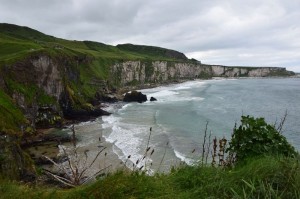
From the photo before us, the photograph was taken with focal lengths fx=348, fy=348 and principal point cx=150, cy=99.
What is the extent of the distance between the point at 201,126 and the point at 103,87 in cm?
5173

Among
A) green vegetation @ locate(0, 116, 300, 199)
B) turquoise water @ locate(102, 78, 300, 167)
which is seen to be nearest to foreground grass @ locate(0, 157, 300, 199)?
green vegetation @ locate(0, 116, 300, 199)

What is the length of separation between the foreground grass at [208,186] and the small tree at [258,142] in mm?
1222

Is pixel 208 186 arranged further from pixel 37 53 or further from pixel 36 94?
pixel 37 53

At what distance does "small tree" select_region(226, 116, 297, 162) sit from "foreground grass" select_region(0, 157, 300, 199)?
4.01 ft

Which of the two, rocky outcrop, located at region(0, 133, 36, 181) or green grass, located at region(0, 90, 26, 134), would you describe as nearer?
rocky outcrop, located at region(0, 133, 36, 181)

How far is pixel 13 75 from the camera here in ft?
171

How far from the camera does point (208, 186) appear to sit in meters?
6.38

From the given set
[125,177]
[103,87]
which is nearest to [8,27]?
[103,87]

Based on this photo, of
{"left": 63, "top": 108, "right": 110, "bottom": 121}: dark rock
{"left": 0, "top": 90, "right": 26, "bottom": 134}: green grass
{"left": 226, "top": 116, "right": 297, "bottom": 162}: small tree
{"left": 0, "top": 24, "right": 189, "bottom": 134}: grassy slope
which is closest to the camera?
{"left": 226, "top": 116, "right": 297, "bottom": 162}: small tree

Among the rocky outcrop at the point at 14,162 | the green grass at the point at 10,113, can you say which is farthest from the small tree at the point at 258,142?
the green grass at the point at 10,113

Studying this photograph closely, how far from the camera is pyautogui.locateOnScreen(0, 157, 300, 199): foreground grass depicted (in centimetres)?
583

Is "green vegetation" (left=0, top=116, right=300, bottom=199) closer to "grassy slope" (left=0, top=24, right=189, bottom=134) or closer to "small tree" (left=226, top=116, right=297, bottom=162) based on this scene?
"small tree" (left=226, top=116, right=297, bottom=162)

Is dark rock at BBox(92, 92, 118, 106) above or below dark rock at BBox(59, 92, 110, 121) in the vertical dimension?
below

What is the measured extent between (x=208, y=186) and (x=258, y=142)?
8.34 feet
